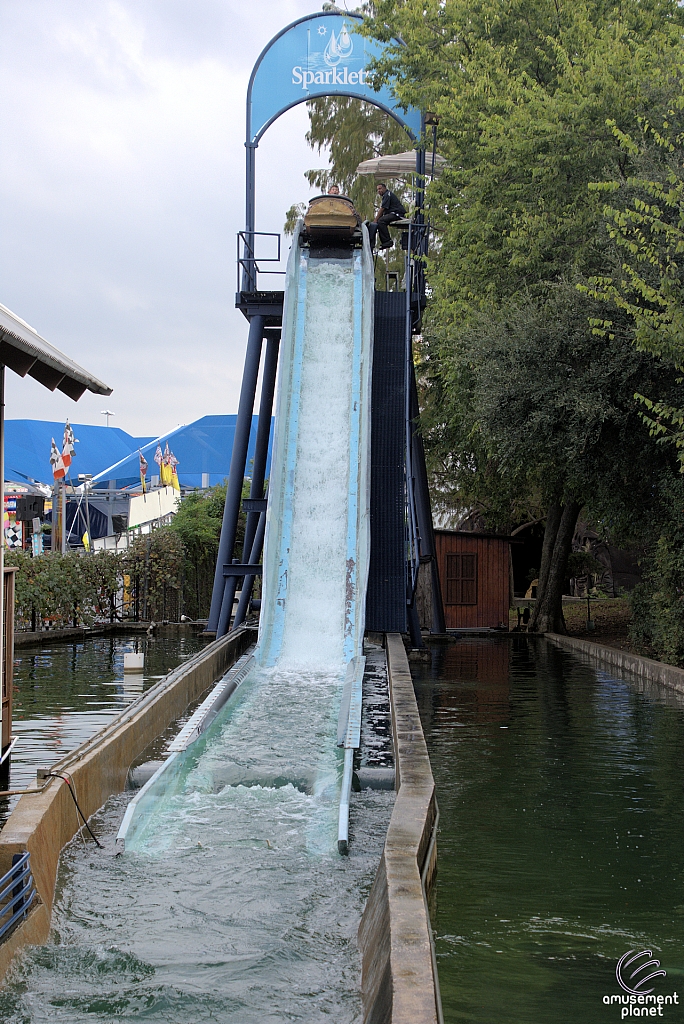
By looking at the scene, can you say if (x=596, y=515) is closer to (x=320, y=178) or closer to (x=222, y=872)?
(x=222, y=872)

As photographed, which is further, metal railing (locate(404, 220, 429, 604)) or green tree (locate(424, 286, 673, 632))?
green tree (locate(424, 286, 673, 632))

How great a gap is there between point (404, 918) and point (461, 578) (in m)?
16.4

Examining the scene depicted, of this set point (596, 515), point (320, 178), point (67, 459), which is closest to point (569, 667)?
point (596, 515)

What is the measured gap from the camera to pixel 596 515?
14.4m

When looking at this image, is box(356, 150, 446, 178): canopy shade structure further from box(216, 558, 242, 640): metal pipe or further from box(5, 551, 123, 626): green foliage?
box(216, 558, 242, 640): metal pipe

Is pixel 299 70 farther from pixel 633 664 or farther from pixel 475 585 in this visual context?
pixel 633 664

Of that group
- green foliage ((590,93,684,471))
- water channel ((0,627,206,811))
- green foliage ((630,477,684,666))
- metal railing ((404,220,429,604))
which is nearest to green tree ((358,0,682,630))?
green foliage ((590,93,684,471))

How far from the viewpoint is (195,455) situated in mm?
30781

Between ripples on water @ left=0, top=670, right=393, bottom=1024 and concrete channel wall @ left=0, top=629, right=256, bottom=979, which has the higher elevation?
concrete channel wall @ left=0, top=629, right=256, bottom=979

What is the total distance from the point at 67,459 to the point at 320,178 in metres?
11.6

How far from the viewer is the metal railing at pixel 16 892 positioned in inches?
148

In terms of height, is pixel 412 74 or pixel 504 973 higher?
pixel 412 74

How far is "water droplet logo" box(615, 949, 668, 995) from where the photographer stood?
387 centimetres

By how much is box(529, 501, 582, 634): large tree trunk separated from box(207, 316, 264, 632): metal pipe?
6.28m
